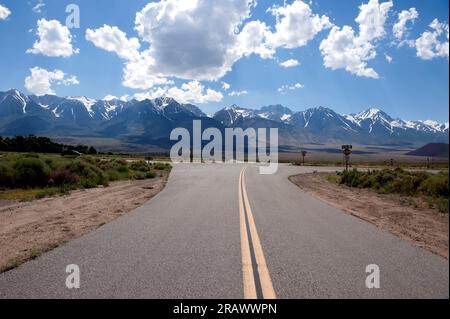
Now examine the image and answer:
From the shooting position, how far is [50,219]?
10.5 m

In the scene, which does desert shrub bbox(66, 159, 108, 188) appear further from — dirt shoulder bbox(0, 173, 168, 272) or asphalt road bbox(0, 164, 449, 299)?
asphalt road bbox(0, 164, 449, 299)

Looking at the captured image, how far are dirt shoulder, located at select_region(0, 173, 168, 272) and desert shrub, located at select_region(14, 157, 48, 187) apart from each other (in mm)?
5560

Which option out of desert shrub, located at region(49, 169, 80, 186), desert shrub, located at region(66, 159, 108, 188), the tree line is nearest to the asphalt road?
desert shrub, located at region(49, 169, 80, 186)

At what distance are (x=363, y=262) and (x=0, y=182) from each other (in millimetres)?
19782

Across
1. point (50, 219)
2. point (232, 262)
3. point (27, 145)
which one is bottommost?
point (50, 219)

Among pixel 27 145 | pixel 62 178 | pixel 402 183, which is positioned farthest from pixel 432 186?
pixel 27 145

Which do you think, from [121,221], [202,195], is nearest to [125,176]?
[202,195]

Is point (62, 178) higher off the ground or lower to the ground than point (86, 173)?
lower

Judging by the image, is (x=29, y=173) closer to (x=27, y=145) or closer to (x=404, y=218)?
(x=404, y=218)

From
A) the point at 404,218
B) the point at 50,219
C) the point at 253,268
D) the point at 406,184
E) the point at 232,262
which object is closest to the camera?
the point at 253,268

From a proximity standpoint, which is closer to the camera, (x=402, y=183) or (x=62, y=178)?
(x=402, y=183)

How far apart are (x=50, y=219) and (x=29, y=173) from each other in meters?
11.7

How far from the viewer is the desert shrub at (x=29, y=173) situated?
20.5m

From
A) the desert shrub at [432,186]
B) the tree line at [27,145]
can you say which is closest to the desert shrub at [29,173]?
the desert shrub at [432,186]
